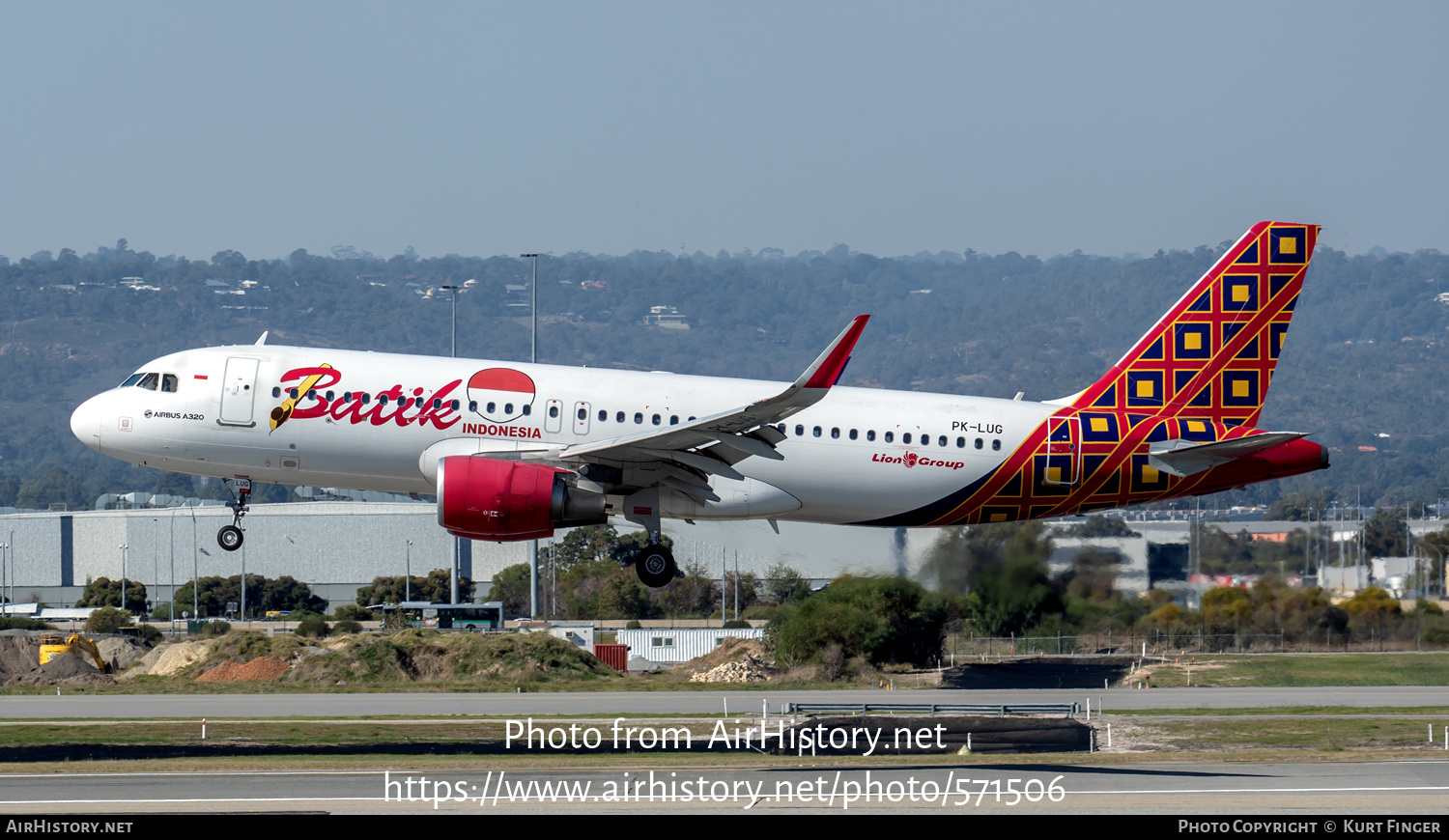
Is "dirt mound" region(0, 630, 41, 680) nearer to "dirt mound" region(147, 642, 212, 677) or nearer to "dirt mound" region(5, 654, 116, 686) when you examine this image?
"dirt mound" region(5, 654, 116, 686)

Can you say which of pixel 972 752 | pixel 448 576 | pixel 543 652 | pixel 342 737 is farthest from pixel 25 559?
pixel 972 752

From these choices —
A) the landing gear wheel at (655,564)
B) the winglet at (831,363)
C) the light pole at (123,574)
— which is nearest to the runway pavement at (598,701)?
the landing gear wheel at (655,564)

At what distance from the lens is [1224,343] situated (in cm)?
3459

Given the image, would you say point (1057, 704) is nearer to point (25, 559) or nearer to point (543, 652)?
point (543, 652)

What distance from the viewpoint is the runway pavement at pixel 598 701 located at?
38938mm

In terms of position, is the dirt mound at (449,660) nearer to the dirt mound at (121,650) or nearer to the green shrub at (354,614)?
the dirt mound at (121,650)

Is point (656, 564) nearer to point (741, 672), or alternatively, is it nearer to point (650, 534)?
point (650, 534)

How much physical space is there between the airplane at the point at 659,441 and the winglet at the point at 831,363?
103 inches

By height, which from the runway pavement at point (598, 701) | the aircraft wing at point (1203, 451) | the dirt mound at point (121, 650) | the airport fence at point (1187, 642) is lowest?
the dirt mound at point (121, 650)

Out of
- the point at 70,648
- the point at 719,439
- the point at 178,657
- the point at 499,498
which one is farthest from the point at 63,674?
the point at 719,439

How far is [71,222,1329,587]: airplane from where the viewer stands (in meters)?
30.3

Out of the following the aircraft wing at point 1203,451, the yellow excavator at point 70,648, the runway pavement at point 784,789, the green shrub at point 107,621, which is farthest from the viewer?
the green shrub at point 107,621

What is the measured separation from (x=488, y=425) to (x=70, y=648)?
33.3 m
